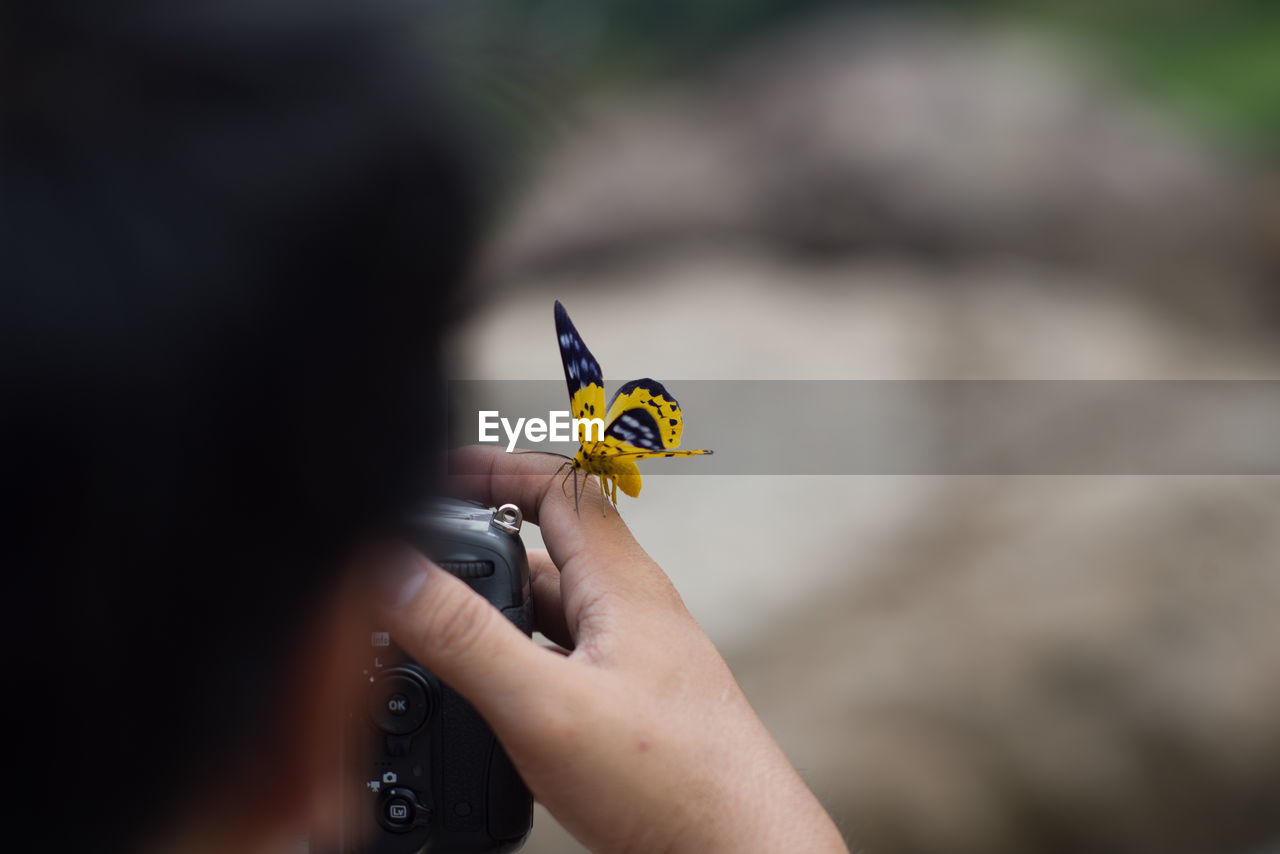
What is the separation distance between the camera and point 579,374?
41 centimetres

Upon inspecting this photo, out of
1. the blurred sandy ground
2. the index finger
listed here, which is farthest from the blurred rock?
the index finger

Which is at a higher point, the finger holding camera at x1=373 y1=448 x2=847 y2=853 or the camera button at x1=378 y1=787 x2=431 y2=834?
the finger holding camera at x1=373 y1=448 x2=847 y2=853

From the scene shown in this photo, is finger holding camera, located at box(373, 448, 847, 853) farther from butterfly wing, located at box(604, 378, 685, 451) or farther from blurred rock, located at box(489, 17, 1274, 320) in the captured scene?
blurred rock, located at box(489, 17, 1274, 320)

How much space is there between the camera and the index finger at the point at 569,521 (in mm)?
434

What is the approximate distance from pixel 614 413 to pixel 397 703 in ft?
0.55

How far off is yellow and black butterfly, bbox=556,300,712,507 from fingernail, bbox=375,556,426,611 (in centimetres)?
9

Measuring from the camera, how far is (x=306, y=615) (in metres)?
0.25

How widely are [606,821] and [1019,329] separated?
1.30m

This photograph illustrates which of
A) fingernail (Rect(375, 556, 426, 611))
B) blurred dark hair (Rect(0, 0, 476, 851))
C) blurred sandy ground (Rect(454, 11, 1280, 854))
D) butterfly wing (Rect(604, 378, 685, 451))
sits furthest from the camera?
blurred sandy ground (Rect(454, 11, 1280, 854))

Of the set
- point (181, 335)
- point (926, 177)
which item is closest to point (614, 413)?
point (181, 335)

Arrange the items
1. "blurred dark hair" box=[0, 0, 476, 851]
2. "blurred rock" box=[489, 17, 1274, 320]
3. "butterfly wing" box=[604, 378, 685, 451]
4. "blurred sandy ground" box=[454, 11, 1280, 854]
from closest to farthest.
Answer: "blurred dark hair" box=[0, 0, 476, 851] < "butterfly wing" box=[604, 378, 685, 451] < "blurred sandy ground" box=[454, 11, 1280, 854] < "blurred rock" box=[489, 17, 1274, 320]

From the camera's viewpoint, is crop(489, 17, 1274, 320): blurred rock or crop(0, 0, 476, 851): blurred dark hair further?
crop(489, 17, 1274, 320): blurred rock

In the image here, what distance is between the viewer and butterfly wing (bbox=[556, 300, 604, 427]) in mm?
405

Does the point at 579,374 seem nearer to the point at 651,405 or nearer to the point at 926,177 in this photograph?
the point at 651,405
